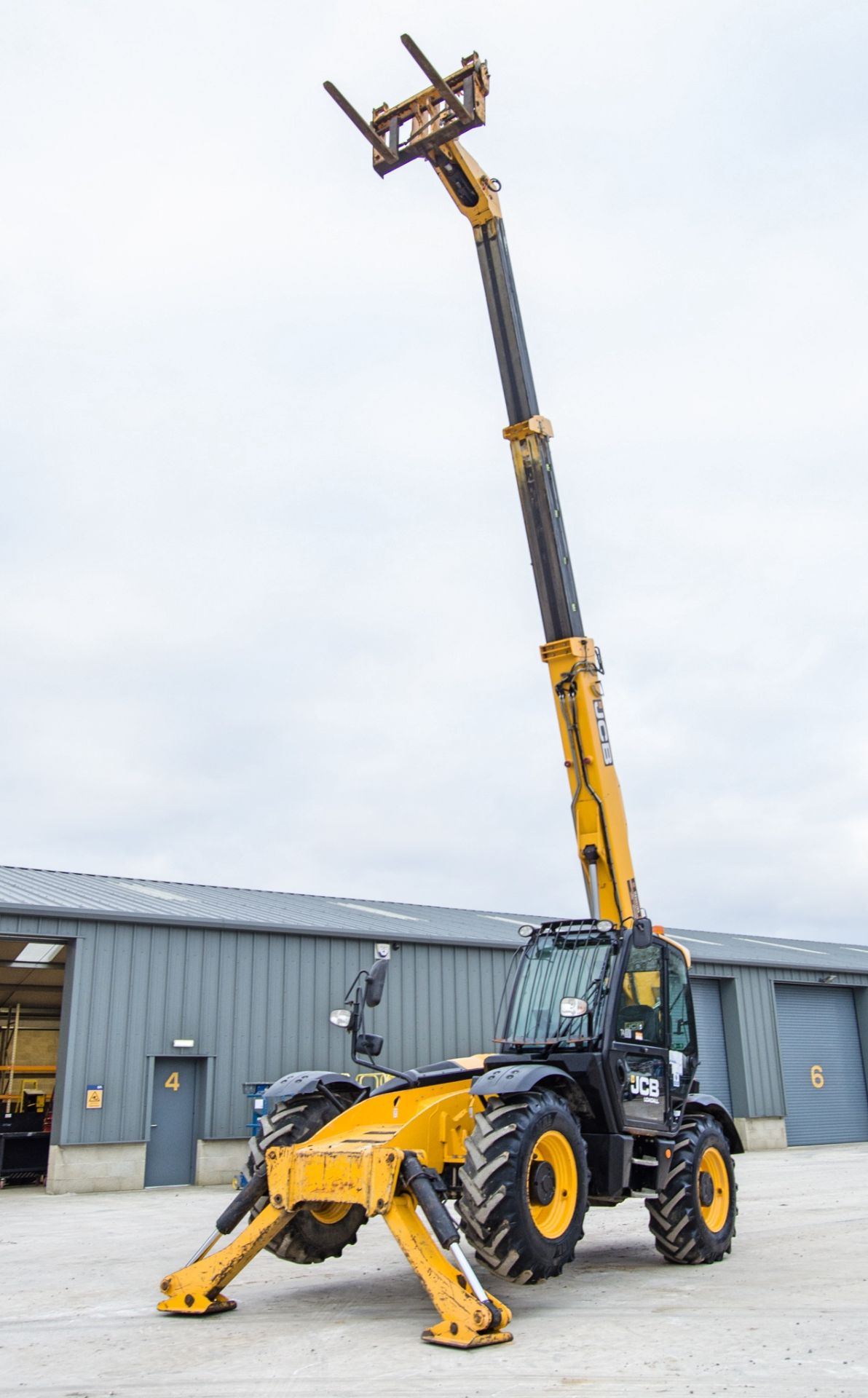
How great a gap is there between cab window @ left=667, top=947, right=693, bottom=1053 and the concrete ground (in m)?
1.92

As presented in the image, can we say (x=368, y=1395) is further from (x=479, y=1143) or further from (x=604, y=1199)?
(x=604, y=1199)

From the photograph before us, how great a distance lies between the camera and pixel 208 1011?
21.6m

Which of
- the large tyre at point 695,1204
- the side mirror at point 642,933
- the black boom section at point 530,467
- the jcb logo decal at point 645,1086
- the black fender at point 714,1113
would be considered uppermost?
the black boom section at point 530,467

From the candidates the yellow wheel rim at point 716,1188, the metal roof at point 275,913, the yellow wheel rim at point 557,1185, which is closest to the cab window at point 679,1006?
the yellow wheel rim at point 716,1188

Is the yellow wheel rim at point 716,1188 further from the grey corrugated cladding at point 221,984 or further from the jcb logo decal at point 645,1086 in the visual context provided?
the grey corrugated cladding at point 221,984

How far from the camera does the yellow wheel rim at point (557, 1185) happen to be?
27.2 ft

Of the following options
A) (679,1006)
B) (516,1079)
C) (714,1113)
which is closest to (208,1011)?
(714,1113)

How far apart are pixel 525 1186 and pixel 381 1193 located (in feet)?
3.25

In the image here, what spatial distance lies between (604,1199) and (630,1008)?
1551 millimetres

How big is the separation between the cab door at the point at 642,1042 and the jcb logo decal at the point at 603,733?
1835 millimetres

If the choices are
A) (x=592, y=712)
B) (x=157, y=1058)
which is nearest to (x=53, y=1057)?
(x=157, y=1058)

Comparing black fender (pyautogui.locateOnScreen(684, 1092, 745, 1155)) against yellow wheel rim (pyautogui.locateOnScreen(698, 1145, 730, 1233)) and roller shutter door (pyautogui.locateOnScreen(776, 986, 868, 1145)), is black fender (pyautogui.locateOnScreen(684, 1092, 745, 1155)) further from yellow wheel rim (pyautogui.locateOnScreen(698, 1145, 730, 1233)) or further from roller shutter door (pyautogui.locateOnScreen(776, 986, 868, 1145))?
roller shutter door (pyautogui.locateOnScreen(776, 986, 868, 1145))

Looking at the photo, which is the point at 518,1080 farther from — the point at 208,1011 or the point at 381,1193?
the point at 208,1011

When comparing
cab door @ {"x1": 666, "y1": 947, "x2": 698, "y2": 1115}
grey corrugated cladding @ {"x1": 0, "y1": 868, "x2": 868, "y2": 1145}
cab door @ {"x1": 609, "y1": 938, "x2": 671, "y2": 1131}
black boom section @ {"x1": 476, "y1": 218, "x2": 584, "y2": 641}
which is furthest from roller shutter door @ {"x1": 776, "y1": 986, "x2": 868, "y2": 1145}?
black boom section @ {"x1": 476, "y1": 218, "x2": 584, "y2": 641}
